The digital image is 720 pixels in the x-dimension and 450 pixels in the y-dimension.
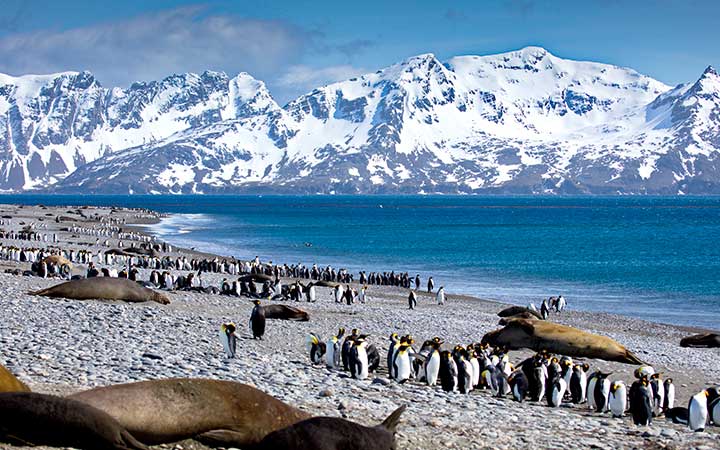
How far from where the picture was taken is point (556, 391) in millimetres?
16641

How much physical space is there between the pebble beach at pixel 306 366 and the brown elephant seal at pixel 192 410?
0.80ft

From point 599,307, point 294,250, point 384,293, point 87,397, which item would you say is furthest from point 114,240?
point 87,397

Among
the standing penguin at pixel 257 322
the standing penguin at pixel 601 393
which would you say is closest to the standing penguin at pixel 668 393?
the standing penguin at pixel 601 393

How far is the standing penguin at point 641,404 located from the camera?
14.8 metres

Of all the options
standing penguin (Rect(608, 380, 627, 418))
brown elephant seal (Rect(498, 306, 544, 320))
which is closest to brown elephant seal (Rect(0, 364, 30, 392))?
standing penguin (Rect(608, 380, 627, 418))

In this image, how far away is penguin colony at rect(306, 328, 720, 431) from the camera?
16.0 meters

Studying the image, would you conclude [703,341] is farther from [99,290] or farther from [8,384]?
[8,384]

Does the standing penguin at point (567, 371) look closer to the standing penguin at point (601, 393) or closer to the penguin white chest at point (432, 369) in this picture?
the standing penguin at point (601, 393)

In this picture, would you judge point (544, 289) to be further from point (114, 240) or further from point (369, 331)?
point (114, 240)

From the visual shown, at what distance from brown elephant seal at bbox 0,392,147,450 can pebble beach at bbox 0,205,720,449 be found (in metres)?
1.00

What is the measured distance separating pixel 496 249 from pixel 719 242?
28.7m

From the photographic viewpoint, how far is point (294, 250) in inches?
3076

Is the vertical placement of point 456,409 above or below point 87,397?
below

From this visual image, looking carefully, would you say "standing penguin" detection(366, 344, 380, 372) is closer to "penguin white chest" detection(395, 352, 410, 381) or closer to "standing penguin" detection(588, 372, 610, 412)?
"penguin white chest" detection(395, 352, 410, 381)
